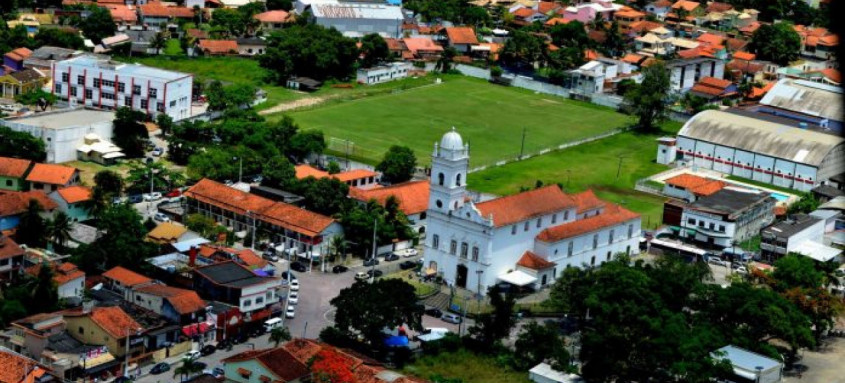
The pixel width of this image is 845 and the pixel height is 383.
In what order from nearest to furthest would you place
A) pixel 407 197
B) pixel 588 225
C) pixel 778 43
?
pixel 588 225 → pixel 407 197 → pixel 778 43

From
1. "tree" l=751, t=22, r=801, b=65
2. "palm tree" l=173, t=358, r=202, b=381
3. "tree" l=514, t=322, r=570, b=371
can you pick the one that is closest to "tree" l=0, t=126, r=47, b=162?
"palm tree" l=173, t=358, r=202, b=381

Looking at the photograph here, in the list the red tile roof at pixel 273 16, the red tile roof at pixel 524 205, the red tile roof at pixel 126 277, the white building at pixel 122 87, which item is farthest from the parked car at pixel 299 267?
the red tile roof at pixel 273 16

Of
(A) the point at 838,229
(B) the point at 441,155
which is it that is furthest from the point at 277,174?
(A) the point at 838,229

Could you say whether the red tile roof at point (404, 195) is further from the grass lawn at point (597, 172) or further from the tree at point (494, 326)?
the tree at point (494, 326)

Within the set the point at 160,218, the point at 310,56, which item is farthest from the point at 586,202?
the point at 310,56

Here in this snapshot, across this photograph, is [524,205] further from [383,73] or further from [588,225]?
[383,73]

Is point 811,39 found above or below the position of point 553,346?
above

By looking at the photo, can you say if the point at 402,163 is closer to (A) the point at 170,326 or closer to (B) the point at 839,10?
(A) the point at 170,326
